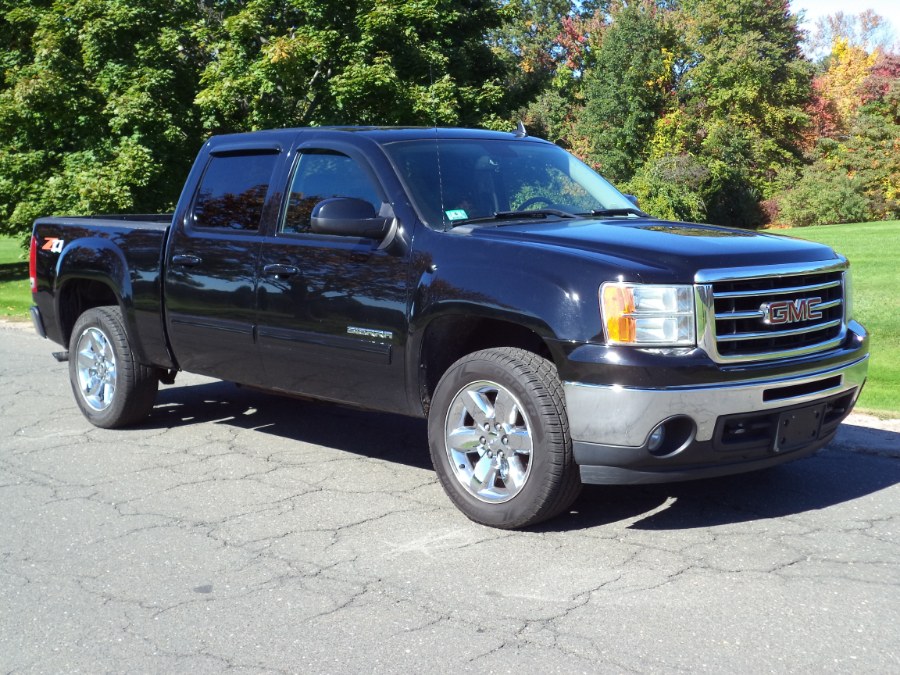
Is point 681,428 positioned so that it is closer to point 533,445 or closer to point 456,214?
point 533,445

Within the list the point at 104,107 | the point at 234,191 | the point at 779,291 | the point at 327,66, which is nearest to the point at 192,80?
the point at 104,107

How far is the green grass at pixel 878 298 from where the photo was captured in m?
8.72

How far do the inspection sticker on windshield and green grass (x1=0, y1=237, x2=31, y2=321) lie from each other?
10.9 metres

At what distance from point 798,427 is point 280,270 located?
2.97 metres

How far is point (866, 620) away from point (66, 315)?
6.22m

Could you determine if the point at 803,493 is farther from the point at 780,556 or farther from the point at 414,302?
the point at 414,302

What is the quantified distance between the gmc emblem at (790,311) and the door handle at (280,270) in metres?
2.61

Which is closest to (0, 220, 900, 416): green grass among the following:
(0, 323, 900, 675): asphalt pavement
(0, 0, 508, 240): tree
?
(0, 323, 900, 675): asphalt pavement

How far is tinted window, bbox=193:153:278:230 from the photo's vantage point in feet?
21.4

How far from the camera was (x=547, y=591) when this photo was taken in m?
4.37

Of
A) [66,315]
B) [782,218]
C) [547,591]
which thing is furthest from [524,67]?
[547,591]

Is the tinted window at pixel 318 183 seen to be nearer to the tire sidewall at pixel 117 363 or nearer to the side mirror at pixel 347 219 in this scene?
the side mirror at pixel 347 219

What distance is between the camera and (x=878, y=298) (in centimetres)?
1744

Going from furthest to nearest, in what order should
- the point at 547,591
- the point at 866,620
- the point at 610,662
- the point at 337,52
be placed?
1. the point at 337,52
2. the point at 547,591
3. the point at 866,620
4. the point at 610,662
